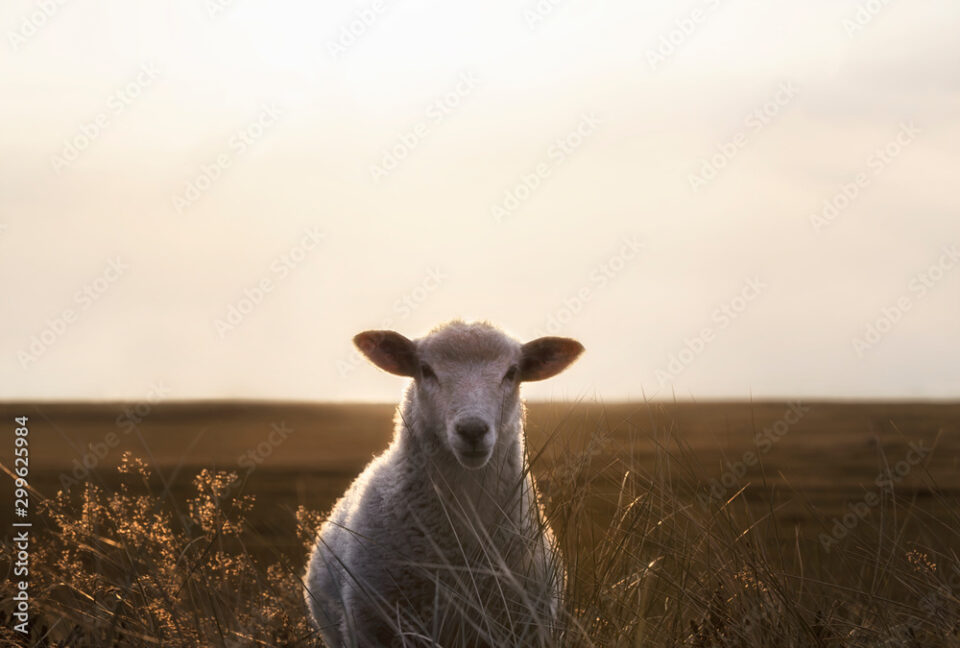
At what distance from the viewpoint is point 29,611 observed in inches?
187

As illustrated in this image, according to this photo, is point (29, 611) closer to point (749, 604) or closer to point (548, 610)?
point (548, 610)

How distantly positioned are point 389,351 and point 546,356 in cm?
102

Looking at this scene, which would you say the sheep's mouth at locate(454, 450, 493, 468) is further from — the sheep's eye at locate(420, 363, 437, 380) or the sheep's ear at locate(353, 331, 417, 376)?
the sheep's ear at locate(353, 331, 417, 376)

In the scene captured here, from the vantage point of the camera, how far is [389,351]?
6020mm

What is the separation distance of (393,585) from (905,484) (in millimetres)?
3111

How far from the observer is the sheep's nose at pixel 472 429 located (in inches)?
201

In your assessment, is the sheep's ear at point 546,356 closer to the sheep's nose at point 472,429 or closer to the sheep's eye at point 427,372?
the sheep's eye at point 427,372

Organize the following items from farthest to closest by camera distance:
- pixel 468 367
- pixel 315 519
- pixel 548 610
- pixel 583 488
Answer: pixel 315 519 → pixel 468 367 → pixel 583 488 → pixel 548 610

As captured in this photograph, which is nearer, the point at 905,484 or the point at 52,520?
the point at 52,520

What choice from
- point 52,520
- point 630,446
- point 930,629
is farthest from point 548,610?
point 52,520

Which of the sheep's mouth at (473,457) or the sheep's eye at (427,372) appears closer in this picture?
the sheep's mouth at (473,457)

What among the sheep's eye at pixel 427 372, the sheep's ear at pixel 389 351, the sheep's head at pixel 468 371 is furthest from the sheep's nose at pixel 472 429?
the sheep's ear at pixel 389 351

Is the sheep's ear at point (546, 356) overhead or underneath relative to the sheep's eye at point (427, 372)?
overhead

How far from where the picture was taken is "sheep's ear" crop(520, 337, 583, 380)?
607 cm
